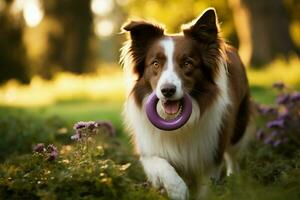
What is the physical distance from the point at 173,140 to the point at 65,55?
80.8 ft

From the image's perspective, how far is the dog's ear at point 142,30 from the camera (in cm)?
691

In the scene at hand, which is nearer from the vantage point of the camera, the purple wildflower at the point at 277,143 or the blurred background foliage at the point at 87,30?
the purple wildflower at the point at 277,143

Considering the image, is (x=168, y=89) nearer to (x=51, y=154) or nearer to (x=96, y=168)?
(x=96, y=168)

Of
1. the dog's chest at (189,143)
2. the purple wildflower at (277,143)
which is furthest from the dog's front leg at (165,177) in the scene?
the purple wildflower at (277,143)

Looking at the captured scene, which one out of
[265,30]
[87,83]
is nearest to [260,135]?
[265,30]

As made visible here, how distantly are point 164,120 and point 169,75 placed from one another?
0.54 m

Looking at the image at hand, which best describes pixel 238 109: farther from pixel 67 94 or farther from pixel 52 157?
pixel 67 94

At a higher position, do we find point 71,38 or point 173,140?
point 71,38

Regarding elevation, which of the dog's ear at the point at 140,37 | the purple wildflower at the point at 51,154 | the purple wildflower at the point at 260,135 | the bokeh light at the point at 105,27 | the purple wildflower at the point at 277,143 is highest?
the bokeh light at the point at 105,27

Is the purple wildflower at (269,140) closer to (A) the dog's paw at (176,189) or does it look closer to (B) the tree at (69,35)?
(A) the dog's paw at (176,189)

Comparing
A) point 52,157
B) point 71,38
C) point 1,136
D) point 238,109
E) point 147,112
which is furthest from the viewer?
point 71,38

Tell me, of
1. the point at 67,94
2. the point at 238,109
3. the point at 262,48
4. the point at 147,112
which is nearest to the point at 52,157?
the point at 147,112

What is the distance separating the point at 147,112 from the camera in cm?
659

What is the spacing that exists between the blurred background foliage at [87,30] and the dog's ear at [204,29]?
14540 mm
